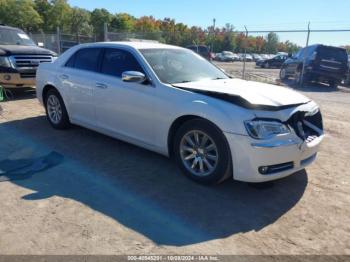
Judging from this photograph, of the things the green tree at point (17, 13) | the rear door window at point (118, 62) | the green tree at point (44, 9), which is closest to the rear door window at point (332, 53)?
the rear door window at point (118, 62)

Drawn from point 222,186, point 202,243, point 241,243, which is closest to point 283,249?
point 241,243

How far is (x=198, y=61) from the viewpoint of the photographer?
5.80 m

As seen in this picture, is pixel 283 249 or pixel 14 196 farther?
pixel 14 196

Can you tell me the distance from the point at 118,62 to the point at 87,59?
33.6 inches

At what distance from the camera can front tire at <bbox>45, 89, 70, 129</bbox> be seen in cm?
658

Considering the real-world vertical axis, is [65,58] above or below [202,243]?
above

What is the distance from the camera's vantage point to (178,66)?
209 inches

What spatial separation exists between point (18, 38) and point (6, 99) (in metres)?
2.53

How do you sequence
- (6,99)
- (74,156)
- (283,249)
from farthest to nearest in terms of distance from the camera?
(6,99) → (74,156) → (283,249)

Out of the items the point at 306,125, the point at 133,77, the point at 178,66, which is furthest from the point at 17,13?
the point at 306,125

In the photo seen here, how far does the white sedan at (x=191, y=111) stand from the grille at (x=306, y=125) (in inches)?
0.5

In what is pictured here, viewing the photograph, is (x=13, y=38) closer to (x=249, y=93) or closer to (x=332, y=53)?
(x=249, y=93)

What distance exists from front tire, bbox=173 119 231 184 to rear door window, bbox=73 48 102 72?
214 cm

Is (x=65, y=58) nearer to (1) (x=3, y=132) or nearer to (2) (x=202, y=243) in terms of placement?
(1) (x=3, y=132)
